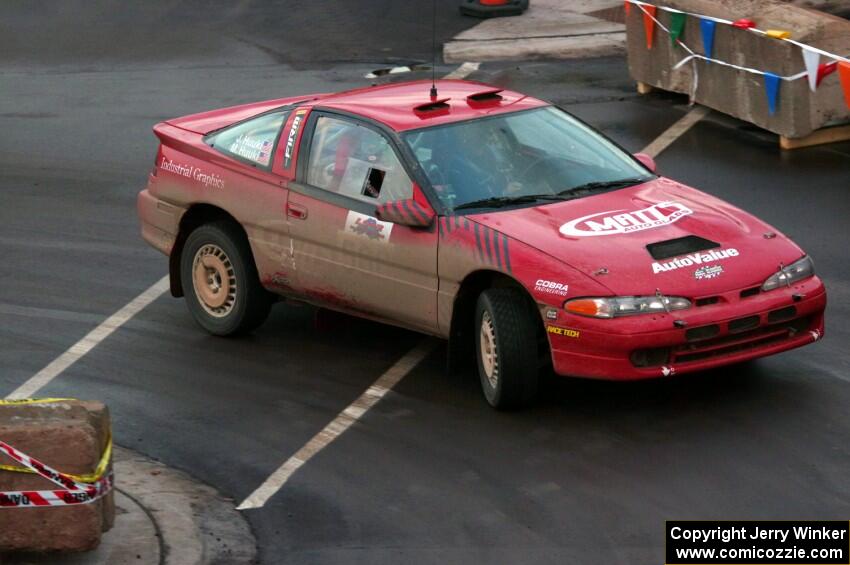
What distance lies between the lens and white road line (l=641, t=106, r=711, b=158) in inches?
552

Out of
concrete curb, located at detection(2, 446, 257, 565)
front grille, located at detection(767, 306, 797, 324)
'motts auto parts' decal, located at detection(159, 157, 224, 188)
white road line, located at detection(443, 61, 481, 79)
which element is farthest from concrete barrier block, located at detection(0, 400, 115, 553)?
white road line, located at detection(443, 61, 481, 79)

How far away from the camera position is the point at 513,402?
8.14 meters

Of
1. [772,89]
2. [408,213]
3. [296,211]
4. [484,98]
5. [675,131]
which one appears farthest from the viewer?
[675,131]

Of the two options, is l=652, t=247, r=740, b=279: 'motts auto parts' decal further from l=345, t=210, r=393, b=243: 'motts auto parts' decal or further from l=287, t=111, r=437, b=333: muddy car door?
l=345, t=210, r=393, b=243: 'motts auto parts' decal

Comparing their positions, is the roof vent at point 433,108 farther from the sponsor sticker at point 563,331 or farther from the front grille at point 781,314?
the front grille at point 781,314

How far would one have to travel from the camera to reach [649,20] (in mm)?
15719

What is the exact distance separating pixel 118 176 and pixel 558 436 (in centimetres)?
707

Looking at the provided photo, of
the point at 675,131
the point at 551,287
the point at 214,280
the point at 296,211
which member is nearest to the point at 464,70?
the point at 675,131

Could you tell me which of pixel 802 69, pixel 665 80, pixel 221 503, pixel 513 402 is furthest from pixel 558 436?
pixel 665 80

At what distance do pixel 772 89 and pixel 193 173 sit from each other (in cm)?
602

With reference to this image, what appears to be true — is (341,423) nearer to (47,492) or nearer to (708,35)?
(47,492)

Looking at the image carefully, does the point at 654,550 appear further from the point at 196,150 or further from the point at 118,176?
the point at 118,176

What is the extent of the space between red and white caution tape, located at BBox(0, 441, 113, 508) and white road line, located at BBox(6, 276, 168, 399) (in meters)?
2.50

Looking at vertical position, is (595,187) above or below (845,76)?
above
